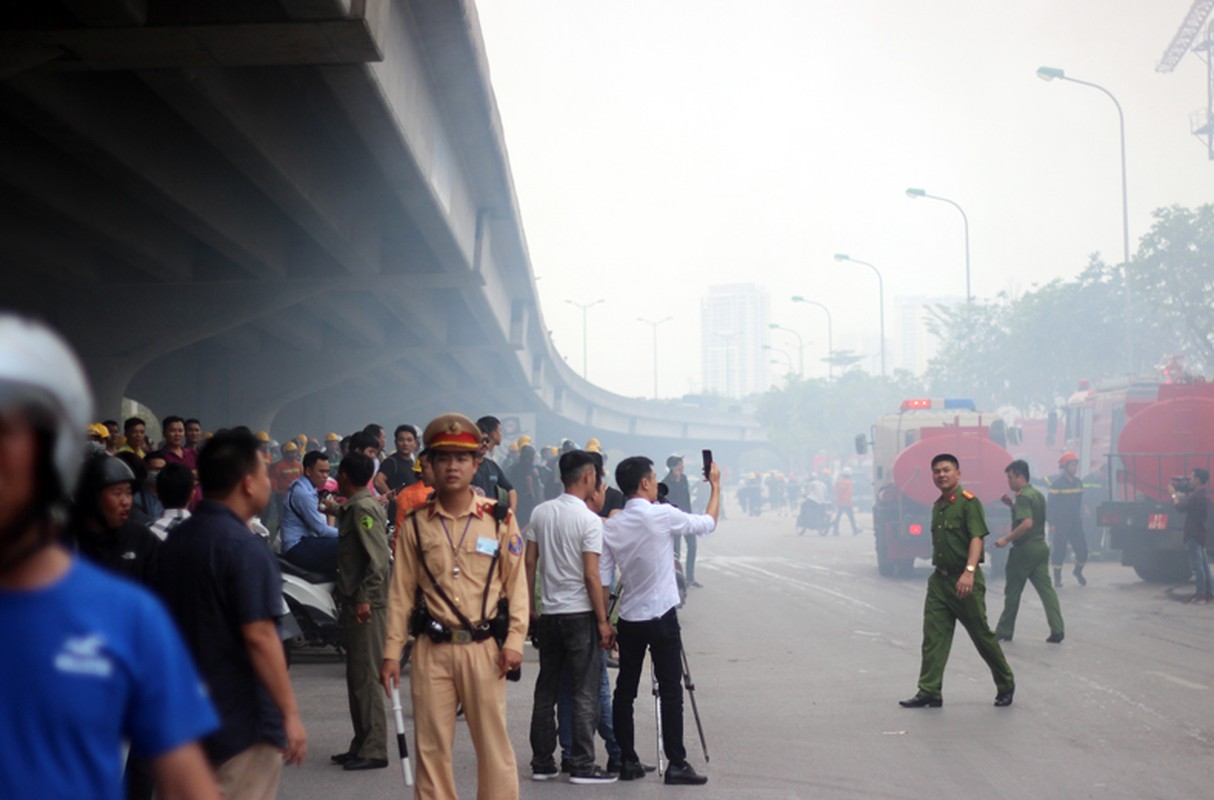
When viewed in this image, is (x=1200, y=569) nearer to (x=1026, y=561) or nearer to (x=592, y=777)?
(x=1026, y=561)

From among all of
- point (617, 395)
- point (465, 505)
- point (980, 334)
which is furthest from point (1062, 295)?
point (465, 505)

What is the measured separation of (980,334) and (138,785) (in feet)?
215

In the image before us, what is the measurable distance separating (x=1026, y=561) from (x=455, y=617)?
9.76m

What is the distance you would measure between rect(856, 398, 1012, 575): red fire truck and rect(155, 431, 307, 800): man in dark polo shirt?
1774cm

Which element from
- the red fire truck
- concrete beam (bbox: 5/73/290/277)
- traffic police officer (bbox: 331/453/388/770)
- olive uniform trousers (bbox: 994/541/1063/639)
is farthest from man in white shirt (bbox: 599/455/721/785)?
the red fire truck

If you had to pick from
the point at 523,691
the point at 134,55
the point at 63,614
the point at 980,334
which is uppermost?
the point at 980,334

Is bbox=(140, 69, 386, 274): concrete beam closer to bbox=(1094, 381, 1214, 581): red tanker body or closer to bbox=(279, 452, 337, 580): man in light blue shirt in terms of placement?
bbox=(279, 452, 337, 580): man in light blue shirt

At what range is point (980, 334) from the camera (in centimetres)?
6756

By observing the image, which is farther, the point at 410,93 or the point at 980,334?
the point at 980,334

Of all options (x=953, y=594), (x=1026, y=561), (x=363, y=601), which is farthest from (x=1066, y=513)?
(x=363, y=601)

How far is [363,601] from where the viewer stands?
309 inches

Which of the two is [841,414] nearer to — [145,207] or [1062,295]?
[1062,295]

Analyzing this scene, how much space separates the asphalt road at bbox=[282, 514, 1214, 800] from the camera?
24.7 ft

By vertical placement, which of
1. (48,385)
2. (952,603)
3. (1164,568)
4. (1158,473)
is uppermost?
(1158,473)
